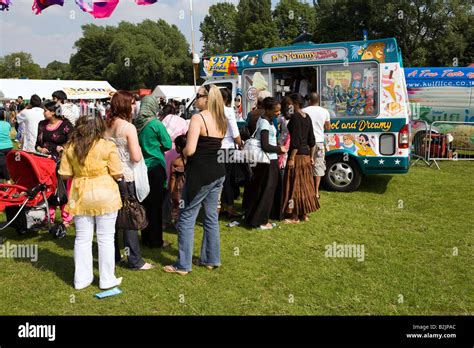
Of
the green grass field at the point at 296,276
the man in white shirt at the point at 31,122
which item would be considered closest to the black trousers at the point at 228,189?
the green grass field at the point at 296,276

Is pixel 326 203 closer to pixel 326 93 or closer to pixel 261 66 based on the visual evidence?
pixel 326 93

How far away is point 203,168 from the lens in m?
4.52

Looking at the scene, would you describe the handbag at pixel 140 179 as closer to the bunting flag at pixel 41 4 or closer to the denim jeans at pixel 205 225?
→ the denim jeans at pixel 205 225

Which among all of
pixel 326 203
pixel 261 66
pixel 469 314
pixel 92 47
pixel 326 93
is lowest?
pixel 469 314

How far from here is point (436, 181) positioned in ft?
31.5

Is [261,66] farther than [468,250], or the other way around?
[261,66]

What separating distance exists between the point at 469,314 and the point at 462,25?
40.6 m

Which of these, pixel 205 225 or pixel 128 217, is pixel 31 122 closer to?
pixel 128 217

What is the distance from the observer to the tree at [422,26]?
120ft

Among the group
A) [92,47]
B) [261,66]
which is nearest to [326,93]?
[261,66]

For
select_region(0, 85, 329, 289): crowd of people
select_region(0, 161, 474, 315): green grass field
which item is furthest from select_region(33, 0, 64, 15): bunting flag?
select_region(0, 161, 474, 315): green grass field

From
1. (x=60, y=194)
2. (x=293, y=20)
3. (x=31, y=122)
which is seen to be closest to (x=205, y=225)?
(x=60, y=194)

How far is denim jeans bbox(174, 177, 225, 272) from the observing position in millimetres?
4629

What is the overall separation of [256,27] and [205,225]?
50.5 m
